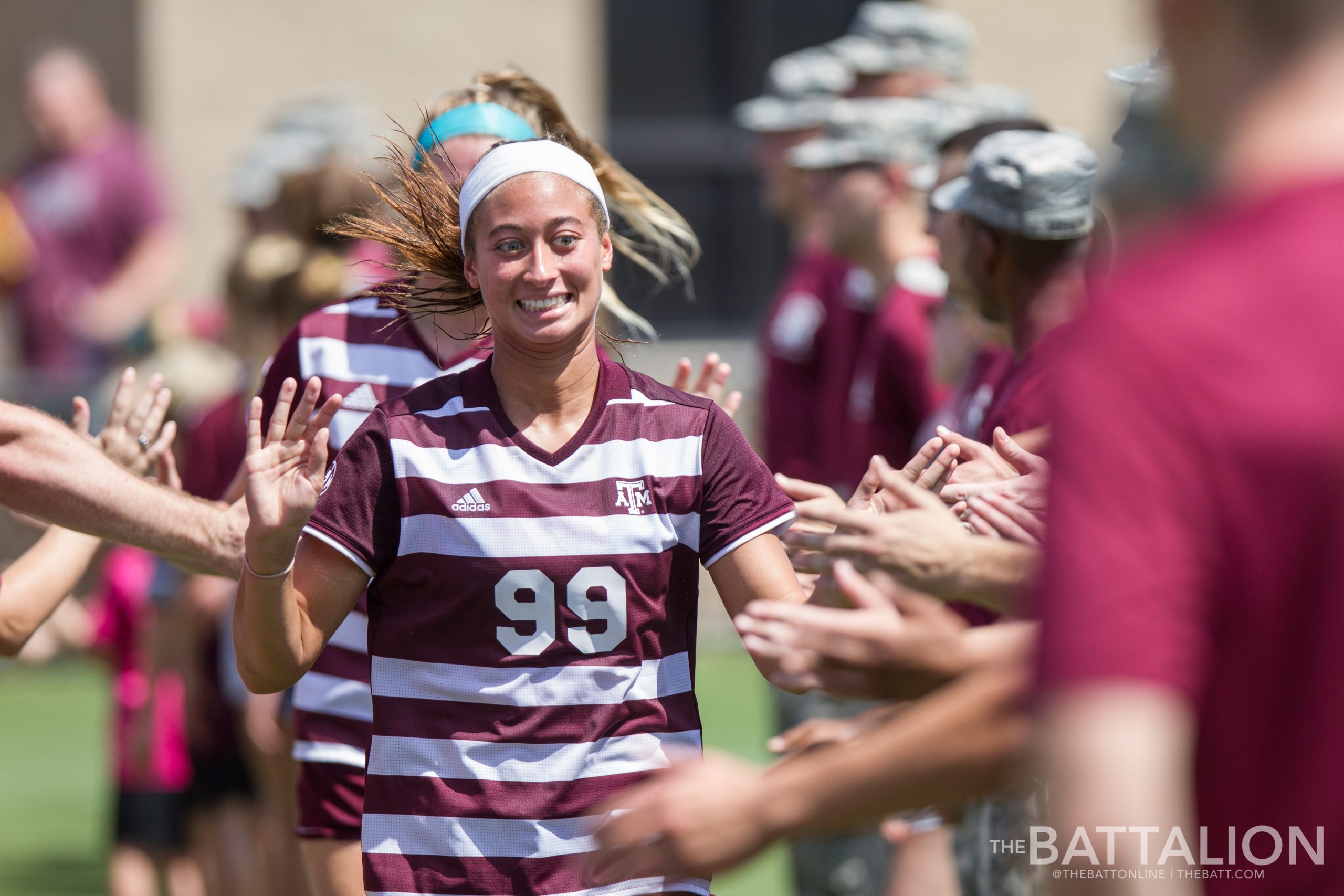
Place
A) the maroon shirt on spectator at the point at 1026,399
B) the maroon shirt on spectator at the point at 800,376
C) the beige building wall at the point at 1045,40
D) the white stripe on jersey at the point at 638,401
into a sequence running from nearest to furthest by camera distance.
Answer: the white stripe on jersey at the point at 638,401 < the maroon shirt on spectator at the point at 1026,399 < the maroon shirt on spectator at the point at 800,376 < the beige building wall at the point at 1045,40

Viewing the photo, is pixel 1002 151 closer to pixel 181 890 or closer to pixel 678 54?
pixel 181 890

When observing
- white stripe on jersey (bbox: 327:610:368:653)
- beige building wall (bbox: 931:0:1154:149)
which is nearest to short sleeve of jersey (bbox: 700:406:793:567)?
white stripe on jersey (bbox: 327:610:368:653)

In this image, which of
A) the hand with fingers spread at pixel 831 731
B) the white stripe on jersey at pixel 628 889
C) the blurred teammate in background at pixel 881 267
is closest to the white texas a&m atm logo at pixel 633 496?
the white stripe on jersey at pixel 628 889

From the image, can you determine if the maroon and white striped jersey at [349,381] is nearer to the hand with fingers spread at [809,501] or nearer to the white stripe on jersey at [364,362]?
the white stripe on jersey at [364,362]

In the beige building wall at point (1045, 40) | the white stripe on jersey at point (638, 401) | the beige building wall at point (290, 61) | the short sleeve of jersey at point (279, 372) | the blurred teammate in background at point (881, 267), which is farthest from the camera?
the beige building wall at point (1045, 40)

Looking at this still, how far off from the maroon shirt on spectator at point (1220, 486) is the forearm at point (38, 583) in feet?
8.70

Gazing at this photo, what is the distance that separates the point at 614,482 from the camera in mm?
2855

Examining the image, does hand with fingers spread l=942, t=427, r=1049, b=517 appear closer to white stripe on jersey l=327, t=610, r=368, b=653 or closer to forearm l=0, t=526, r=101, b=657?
white stripe on jersey l=327, t=610, r=368, b=653

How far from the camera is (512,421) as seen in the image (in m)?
2.92

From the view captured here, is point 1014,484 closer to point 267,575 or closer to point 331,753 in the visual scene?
point 267,575

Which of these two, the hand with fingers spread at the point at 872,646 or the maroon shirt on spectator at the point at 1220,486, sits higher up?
the maroon shirt on spectator at the point at 1220,486

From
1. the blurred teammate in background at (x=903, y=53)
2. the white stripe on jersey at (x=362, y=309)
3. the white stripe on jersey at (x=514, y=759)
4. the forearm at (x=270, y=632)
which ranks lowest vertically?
the white stripe on jersey at (x=514, y=759)

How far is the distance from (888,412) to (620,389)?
2515 mm

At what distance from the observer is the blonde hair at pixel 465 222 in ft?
10.7
